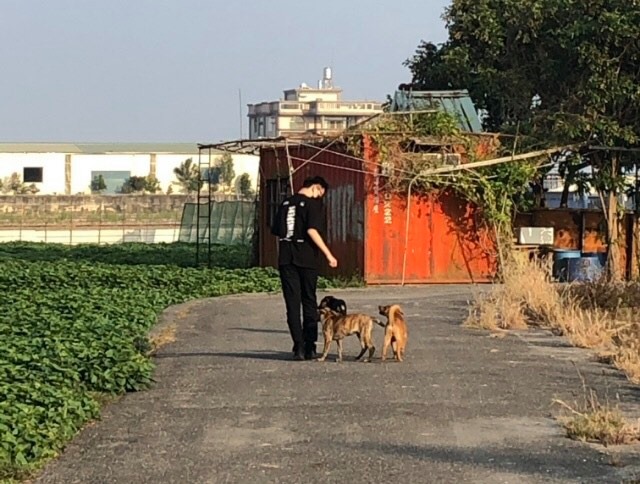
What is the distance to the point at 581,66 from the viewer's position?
27.2 m

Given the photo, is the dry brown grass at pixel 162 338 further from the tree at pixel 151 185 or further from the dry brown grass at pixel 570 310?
the tree at pixel 151 185

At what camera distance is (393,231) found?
26.6 meters

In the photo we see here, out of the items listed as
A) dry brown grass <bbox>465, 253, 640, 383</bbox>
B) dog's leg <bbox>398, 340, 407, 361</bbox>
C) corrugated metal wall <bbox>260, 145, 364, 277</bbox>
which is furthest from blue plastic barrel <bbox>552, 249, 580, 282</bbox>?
dog's leg <bbox>398, 340, 407, 361</bbox>

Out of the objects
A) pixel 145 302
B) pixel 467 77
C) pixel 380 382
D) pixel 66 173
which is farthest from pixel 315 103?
pixel 380 382

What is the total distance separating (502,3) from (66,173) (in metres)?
64.8

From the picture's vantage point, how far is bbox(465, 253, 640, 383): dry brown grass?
1487 cm

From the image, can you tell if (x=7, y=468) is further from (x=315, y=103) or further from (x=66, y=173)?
(x=315, y=103)

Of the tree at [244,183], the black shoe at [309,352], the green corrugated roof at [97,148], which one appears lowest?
the black shoe at [309,352]

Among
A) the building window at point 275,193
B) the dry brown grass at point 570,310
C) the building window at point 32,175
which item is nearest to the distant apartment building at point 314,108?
the building window at point 32,175

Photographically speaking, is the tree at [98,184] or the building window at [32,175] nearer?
the tree at [98,184]

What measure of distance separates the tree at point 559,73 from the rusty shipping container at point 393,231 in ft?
7.82

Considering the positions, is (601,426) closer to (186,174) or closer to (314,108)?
(186,174)

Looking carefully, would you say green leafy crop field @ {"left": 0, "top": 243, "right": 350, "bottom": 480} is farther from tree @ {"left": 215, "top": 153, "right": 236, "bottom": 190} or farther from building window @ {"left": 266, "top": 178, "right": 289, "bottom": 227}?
tree @ {"left": 215, "top": 153, "right": 236, "bottom": 190}

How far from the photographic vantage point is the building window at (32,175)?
90.9m
